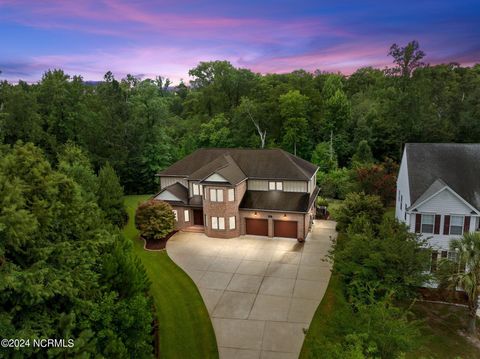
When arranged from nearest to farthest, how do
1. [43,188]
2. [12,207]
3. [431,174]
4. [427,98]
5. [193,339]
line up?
[12,207] → [43,188] → [193,339] → [431,174] → [427,98]

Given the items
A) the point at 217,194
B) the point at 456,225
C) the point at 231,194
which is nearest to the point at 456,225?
the point at 456,225

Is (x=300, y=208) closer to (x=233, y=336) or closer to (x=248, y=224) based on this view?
(x=248, y=224)

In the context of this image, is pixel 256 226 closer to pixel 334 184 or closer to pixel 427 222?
pixel 427 222

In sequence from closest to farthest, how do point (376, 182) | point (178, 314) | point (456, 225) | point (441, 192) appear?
point (178, 314), point (441, 192), point (456, 225), point (376, 182)

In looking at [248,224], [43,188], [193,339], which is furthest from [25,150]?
[248,224]

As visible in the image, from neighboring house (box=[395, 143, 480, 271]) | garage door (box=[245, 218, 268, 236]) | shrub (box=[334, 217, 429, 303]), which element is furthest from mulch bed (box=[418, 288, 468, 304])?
garage door (box=[245, 218, 268, 236])
